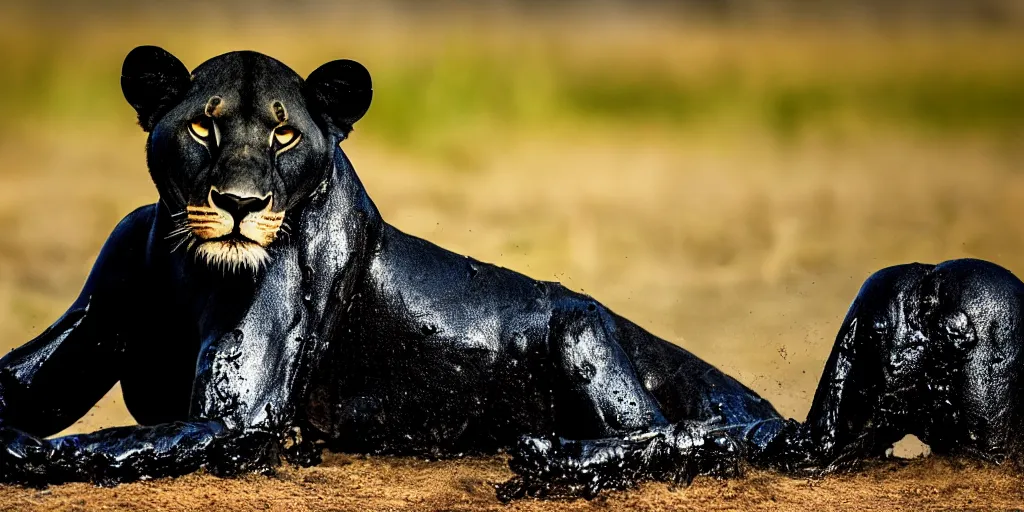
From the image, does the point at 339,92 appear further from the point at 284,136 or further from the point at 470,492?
the point at 470,492

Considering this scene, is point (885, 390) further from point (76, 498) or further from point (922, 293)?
point (76, 498)

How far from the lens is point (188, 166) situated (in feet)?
31.3

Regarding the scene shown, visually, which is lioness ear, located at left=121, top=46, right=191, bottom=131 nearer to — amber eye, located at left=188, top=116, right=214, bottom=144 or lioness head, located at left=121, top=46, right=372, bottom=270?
lioness head, located at left=121, top=46, right=372, bottom=270

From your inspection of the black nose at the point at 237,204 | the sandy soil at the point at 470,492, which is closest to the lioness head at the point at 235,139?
the black nose at the point at 237,204

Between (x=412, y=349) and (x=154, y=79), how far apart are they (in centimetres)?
209

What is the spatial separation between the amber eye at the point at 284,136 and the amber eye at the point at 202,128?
1.13 feet

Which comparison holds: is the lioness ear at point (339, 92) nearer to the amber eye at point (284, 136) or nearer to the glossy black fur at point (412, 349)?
the glossy black fur at point (412, 349)

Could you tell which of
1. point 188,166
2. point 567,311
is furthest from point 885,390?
point 188,166

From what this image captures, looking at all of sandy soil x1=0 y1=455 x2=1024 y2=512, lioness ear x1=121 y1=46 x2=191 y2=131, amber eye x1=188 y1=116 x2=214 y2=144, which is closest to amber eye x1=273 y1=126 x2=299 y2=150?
amber eye x1=188 y1=116 x2=214 y2=144

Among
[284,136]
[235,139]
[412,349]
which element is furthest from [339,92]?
[412,349]

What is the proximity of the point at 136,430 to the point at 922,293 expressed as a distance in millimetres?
4519

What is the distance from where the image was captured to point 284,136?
9.71 m

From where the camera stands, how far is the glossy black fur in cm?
973

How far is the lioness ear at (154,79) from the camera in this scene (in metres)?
9.85
